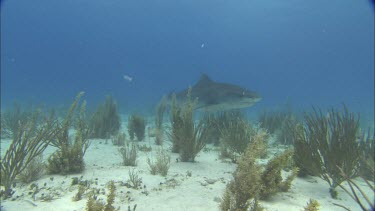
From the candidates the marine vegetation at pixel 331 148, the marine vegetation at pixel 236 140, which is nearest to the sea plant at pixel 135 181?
the marine vegetation at pixel 236 140

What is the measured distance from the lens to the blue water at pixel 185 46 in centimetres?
7216

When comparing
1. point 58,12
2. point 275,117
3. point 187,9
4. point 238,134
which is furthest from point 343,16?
point 58,12

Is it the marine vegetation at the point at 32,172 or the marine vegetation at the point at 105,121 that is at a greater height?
the marine vegetation at the point at 105,121

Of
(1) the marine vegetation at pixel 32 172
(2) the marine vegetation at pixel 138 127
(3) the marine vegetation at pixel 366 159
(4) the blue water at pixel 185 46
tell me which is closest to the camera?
(1) the marine vegetation at pixel 32 172

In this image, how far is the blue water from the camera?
72.2 metres

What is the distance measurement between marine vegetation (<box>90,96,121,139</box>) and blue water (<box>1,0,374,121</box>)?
38519mm

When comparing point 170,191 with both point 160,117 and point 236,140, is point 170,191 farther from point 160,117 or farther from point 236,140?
point 160,117

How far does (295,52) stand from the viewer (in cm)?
14038

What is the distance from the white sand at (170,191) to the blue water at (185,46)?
4407cm

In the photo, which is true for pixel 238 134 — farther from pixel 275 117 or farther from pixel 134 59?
pixel 134 59

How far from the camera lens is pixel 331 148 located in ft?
17.0

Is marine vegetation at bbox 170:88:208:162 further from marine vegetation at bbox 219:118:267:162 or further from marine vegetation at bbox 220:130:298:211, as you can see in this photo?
marine vegetation at bbox 220:130:298:211

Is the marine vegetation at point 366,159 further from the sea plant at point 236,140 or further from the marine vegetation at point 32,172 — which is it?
the marine vegetation at point 32,172

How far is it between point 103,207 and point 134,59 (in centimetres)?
16174
